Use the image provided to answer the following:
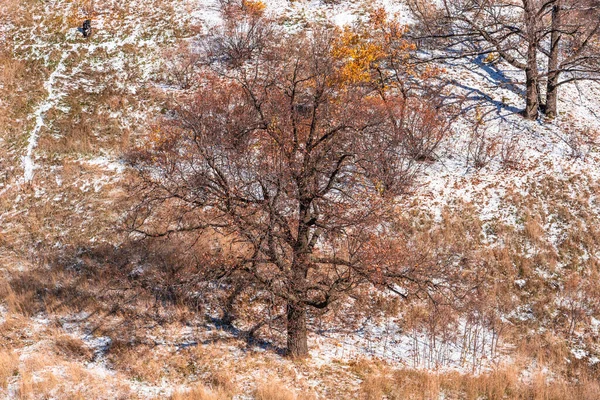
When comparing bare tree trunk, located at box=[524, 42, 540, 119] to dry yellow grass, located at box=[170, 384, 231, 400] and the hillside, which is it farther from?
dry yellow grass, located at box=[170, 384, 231, 400]

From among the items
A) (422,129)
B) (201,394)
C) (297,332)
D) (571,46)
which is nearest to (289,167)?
(297,332)

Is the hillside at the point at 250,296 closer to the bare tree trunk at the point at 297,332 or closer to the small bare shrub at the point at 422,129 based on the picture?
the bare tree trunk at the point at 297,332

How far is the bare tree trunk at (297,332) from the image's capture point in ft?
34.5

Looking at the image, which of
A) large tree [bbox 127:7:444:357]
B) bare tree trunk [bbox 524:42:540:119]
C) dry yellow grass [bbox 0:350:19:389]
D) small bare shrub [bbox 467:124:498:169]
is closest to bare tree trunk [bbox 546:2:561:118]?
bare tree trunk [bbox 524:42:540:119]

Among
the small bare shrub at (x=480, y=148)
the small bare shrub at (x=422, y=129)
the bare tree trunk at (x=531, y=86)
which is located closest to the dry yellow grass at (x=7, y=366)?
the small bare shrub at (x=422, y=129)

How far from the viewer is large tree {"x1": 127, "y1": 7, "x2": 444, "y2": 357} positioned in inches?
378

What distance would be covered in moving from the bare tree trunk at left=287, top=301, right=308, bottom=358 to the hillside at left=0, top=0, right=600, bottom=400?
277 mm

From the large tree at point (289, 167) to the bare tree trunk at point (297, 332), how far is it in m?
0.03

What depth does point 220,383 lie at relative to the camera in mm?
9945

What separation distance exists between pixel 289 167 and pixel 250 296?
527cm

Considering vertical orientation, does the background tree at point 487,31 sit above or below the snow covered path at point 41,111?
above

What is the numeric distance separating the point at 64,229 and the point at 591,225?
17.3 m

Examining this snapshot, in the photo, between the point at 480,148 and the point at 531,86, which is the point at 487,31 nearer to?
the point at 531,86

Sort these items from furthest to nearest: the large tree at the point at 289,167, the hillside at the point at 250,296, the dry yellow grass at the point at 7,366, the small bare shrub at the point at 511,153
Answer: the small bare shrub at the point at 511,153 < the hillside at the point at 250,296 < the large tree at the point at 289,167 < the dry yellow grass at the point at 7,366
